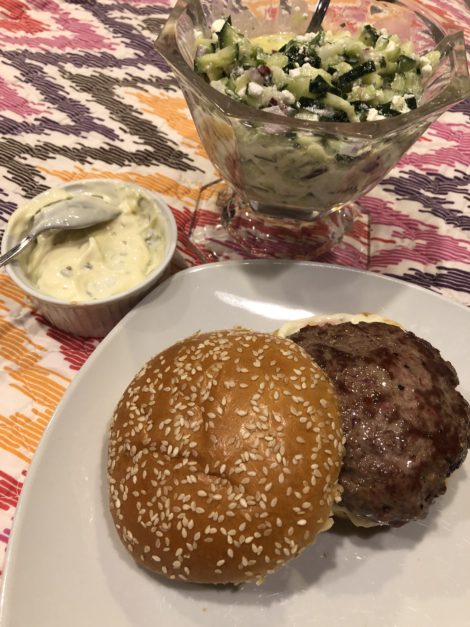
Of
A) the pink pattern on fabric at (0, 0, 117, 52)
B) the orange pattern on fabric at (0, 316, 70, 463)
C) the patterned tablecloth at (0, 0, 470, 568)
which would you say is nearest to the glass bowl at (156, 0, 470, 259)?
the patterned tablecloth at (0, 0, 470, 568)

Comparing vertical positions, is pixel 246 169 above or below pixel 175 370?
above

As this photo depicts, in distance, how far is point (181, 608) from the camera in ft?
5.21

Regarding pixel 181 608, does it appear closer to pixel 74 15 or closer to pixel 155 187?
pixel 155 187

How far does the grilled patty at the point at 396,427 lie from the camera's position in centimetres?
160

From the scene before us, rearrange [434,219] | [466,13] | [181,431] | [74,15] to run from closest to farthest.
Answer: [181,431] < [434,219] < [74,15] < [466,13]

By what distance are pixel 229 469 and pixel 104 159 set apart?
2082 mm

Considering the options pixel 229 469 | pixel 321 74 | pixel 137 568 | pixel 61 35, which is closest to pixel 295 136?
pixel 321 74

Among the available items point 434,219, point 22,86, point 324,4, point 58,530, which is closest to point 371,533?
point 58,530

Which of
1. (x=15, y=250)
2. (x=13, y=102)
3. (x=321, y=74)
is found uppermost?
(x=321, y=74)

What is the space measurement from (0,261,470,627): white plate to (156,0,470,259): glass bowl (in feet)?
2.70

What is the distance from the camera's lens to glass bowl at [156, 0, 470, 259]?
1.77 meters

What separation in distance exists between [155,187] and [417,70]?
141cm

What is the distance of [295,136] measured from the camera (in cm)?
177

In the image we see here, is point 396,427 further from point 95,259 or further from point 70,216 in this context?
point 70,216
